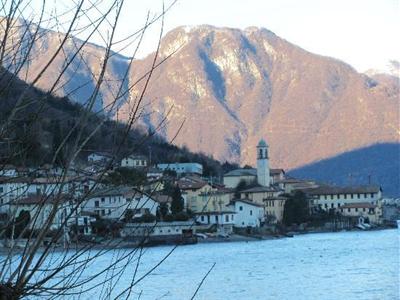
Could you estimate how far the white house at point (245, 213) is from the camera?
44719 millimetres

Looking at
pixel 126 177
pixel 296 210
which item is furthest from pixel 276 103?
pixel 126 177

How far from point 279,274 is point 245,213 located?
2261 centimetres

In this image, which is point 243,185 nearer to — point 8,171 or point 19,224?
point 19,224

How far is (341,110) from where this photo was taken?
16488 cm

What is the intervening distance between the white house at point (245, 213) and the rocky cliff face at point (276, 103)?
90.9m

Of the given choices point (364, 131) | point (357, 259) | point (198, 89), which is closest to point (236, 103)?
point (198, 89)

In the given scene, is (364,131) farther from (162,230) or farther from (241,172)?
(162,230)

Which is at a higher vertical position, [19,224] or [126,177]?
[126,177]

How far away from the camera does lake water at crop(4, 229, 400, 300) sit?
1753 centimetres

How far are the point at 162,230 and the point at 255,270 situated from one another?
14.0 m

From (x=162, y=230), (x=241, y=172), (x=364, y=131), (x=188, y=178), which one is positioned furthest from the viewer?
(x=364, y=131)

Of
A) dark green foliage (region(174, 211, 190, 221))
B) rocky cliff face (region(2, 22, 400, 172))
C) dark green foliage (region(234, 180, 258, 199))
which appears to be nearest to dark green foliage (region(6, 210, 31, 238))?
dark green foliage (region(174, 211, 190, 221))

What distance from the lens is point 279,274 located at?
22484 millimetres

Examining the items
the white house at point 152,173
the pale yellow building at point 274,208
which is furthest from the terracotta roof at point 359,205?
the white house at point 152,173
